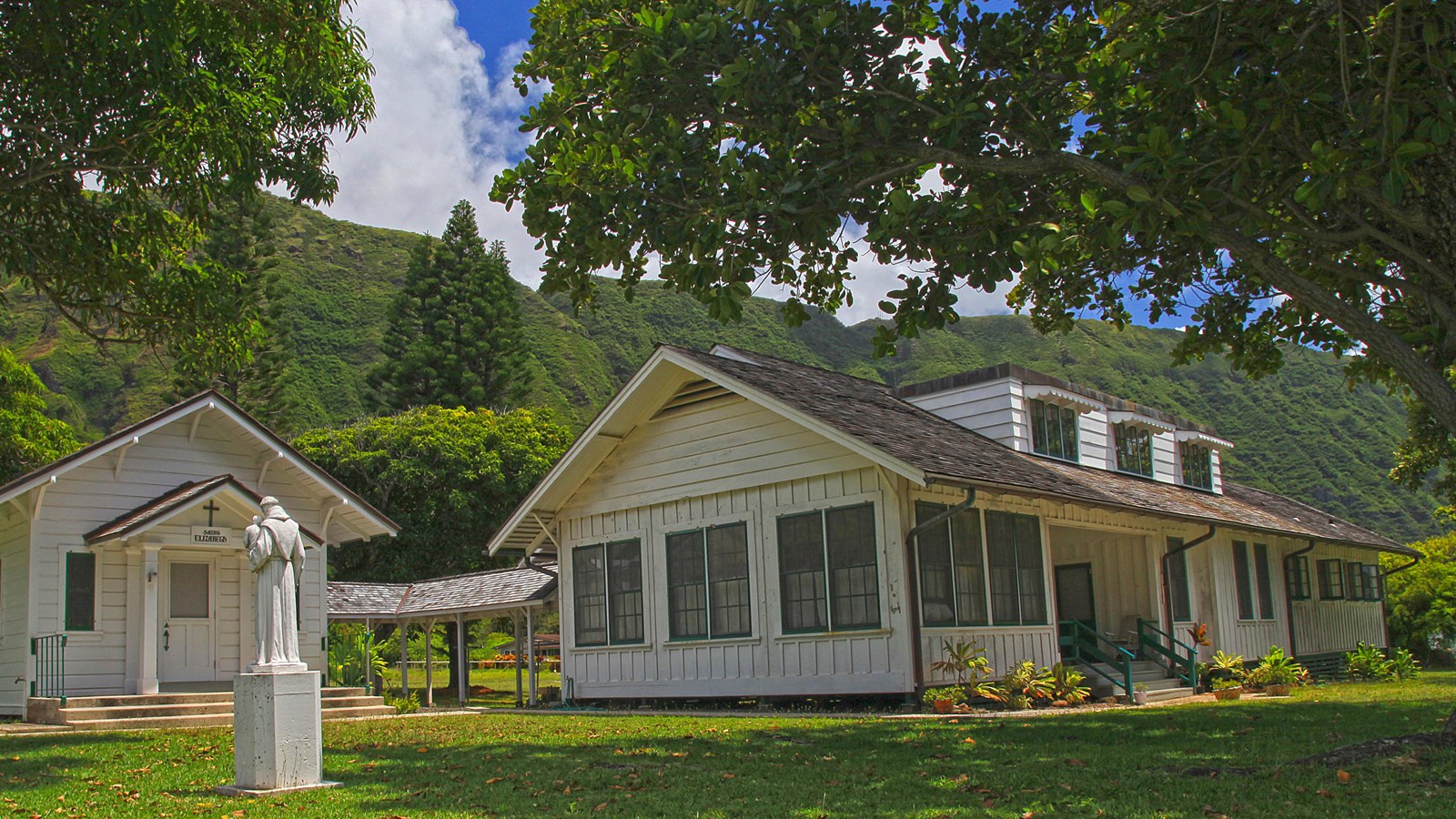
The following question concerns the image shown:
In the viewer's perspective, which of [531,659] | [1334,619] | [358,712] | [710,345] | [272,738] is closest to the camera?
[272,738]

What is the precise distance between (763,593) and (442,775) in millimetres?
8266

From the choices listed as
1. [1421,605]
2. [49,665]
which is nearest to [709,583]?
[49,665]

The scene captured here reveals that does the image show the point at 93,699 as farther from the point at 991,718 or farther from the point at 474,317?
the point at 474,317

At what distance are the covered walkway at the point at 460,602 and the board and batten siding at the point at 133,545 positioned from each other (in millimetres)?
4176

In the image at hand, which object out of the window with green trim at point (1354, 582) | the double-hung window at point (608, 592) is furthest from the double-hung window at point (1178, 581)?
the double-hung window at point (608, 592)

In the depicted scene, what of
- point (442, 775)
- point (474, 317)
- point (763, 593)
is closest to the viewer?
point (442, 775)

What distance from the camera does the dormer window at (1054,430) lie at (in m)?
20.6

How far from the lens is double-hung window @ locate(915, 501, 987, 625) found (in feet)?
53.1

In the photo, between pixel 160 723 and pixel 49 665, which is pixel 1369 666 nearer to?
pixel 160 723

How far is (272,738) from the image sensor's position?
876 centimetres

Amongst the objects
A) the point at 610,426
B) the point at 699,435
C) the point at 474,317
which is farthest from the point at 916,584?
the point at 474,317

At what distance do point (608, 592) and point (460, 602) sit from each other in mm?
6026

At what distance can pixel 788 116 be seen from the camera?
1066 centimetres

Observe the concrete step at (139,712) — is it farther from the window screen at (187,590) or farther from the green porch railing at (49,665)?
the window screen at (187,590)
